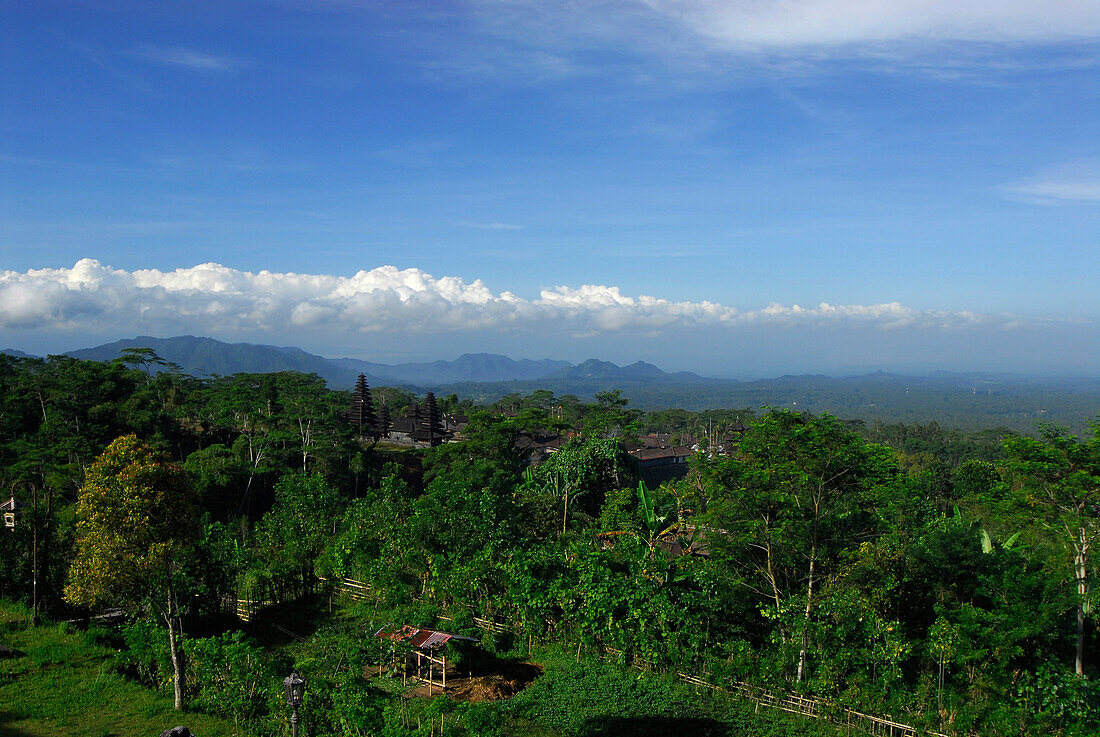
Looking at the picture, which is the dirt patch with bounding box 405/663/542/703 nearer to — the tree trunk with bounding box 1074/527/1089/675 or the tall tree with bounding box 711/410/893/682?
the tall tree with bounding box 711/410/893/682

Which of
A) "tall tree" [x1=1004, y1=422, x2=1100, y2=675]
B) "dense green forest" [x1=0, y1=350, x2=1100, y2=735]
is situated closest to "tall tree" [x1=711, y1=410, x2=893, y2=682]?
"dense green forest" [x1=0, y1=350, x2=1100, y2=735]

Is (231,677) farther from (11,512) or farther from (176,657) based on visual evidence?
(11,512)

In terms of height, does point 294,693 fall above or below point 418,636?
above

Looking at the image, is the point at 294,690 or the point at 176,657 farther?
the point at 176,657

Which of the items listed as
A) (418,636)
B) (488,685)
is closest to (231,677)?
(418,636)

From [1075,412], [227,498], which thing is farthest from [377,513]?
[1075,412]

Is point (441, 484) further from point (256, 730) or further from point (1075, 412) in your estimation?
point (1075, 412)
